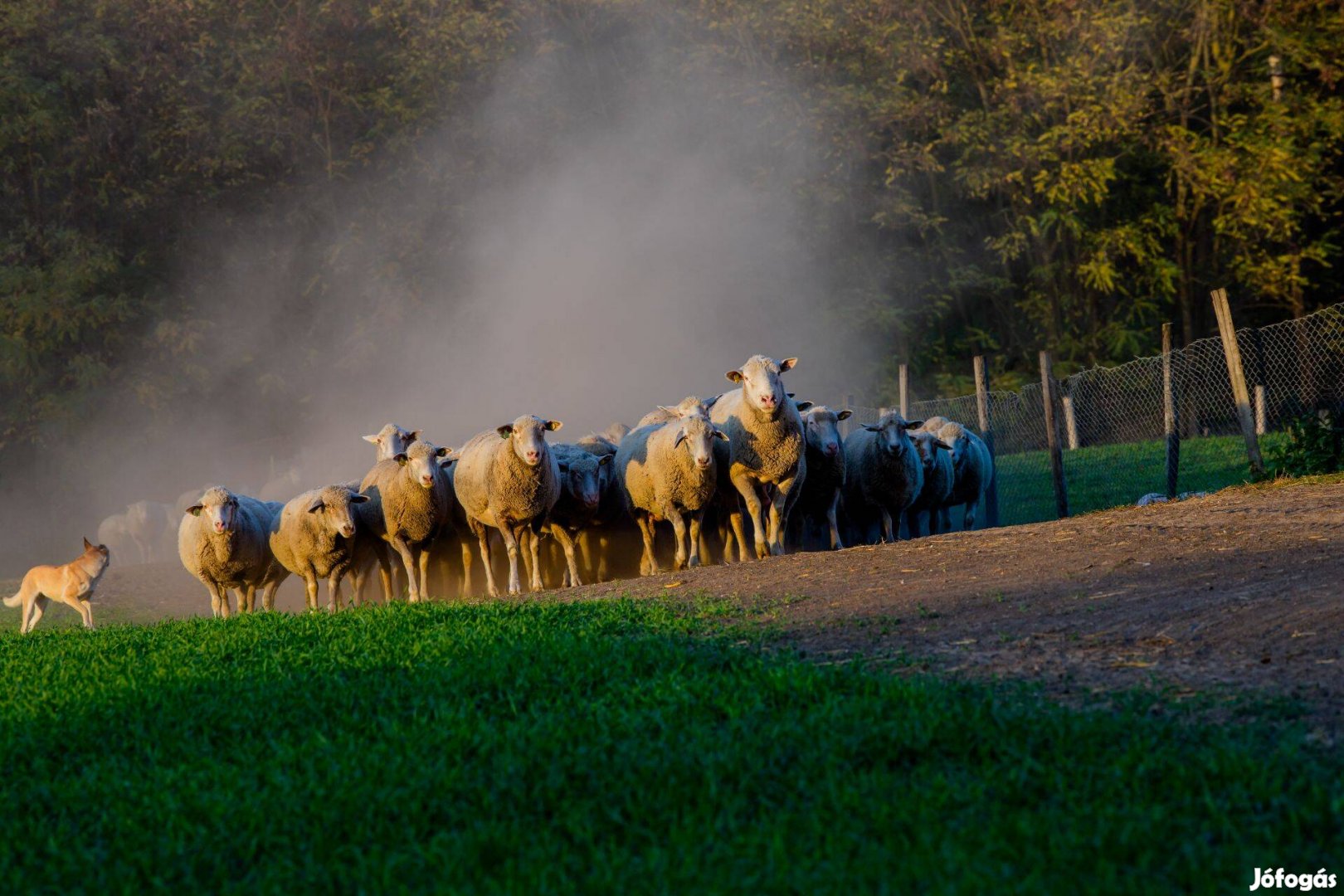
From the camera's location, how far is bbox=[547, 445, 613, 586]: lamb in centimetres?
1515

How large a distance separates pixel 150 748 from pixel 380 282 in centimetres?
2863

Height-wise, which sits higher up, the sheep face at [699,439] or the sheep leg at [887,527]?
the sheep face at [699,439]

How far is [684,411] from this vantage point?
53.0 ft

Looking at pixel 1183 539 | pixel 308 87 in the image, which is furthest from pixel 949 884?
pixel 308 87

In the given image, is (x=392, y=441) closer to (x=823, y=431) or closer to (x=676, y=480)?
(x=676, y=480)

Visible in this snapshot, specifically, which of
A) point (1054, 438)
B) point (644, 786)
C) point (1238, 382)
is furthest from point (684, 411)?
point (644, 786)

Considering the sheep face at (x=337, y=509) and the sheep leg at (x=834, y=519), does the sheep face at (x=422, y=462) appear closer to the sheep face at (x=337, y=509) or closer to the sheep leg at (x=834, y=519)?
the sheep face at (x=337, y=509)

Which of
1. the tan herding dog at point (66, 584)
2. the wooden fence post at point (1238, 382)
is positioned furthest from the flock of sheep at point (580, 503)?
the wooden fence post at point (1238, 382)

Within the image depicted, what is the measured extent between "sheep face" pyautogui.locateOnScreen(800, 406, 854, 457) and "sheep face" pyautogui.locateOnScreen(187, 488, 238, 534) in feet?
20.0

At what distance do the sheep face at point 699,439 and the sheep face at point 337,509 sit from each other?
334cm

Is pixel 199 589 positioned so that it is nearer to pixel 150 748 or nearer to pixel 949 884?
pixel 150 748

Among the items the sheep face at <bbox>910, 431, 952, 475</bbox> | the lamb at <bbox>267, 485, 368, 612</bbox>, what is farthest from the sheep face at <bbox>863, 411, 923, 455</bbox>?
the lamb at <bbox>267, 485, 368, 612</bbox>

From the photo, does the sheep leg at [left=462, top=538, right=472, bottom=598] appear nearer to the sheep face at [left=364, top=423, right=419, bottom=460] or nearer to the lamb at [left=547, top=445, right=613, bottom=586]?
the lamb at [left=547, top=445, right=613, bottom=586]

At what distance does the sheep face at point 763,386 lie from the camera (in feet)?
47.0
